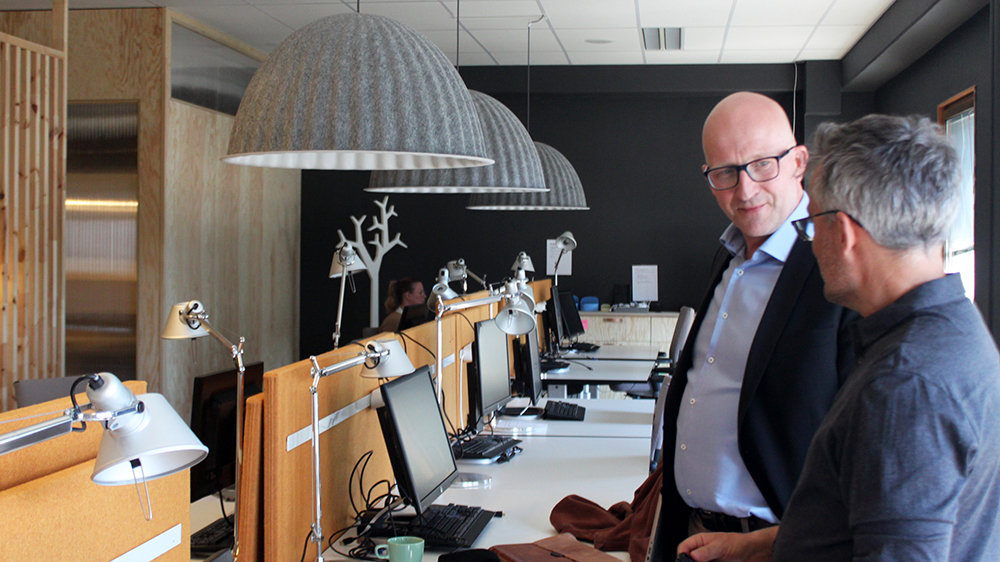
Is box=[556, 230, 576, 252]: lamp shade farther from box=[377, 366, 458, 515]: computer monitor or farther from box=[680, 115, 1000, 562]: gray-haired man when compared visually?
box=[680, 115, 1000, 562]: gray-haired man

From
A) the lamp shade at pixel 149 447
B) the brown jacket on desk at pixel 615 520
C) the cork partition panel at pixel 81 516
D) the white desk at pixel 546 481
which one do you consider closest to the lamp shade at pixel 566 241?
the white desk at pixel 546 481

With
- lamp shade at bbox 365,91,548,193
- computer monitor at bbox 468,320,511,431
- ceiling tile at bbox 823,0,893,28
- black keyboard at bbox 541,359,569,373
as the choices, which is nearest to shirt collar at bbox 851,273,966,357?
lamp shade at bbox 365,91,548,193

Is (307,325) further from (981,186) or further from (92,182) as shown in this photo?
(981,186)

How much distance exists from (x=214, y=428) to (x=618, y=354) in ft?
14.0

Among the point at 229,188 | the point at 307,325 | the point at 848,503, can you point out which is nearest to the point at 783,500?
the point at 848,503

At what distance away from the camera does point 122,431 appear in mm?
934

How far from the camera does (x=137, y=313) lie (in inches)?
231

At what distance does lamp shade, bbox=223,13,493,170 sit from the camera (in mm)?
1330

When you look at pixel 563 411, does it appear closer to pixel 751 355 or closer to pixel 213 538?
pixel 213 538

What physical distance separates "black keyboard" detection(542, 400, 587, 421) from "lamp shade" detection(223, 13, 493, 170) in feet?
7.98

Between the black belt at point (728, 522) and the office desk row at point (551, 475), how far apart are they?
36 centimetres

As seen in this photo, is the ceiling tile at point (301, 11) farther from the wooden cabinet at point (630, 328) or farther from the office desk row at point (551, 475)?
the office desk row at point (551, 475)

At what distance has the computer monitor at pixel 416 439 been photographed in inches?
78.6

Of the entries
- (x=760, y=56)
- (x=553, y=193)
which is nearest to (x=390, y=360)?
(x=553, y=193)
